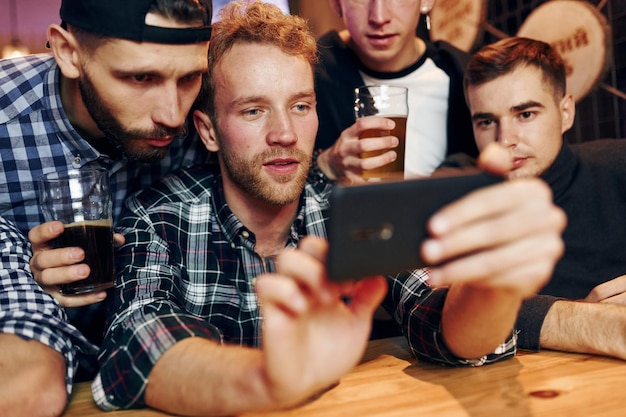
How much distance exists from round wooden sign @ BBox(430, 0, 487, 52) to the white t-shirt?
2.20 ft

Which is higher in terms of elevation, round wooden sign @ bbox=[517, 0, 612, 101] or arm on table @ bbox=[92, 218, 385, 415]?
round wooden sign @ bbox=[517, 0, 612, 101]

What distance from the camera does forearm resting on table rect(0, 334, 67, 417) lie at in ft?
3.83

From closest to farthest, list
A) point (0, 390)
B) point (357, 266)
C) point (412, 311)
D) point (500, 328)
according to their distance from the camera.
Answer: point (357, 266) < point (500, 328) < point (0, 390) < point (412, 311)

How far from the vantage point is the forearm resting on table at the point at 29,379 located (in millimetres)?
1167

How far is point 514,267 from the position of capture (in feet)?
2.50

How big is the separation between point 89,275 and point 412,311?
0.74m

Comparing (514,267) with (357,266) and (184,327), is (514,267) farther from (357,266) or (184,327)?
(184,327)

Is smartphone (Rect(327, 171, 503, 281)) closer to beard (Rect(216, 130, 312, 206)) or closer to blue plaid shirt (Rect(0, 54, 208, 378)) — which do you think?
beard (Rect(216, 130, 312, 206))

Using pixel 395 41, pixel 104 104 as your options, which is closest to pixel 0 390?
pixel 104 104

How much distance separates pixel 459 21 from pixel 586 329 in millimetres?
2233

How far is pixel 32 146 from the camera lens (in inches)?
69.5

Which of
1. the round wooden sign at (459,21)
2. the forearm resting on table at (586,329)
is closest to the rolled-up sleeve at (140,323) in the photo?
the forearm resting on table at (586,329)

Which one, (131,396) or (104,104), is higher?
(104,104)

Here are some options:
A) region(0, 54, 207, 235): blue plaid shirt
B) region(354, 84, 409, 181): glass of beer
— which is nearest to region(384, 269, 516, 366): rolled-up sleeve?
region(354, 84, 409, 181): glass of beer
